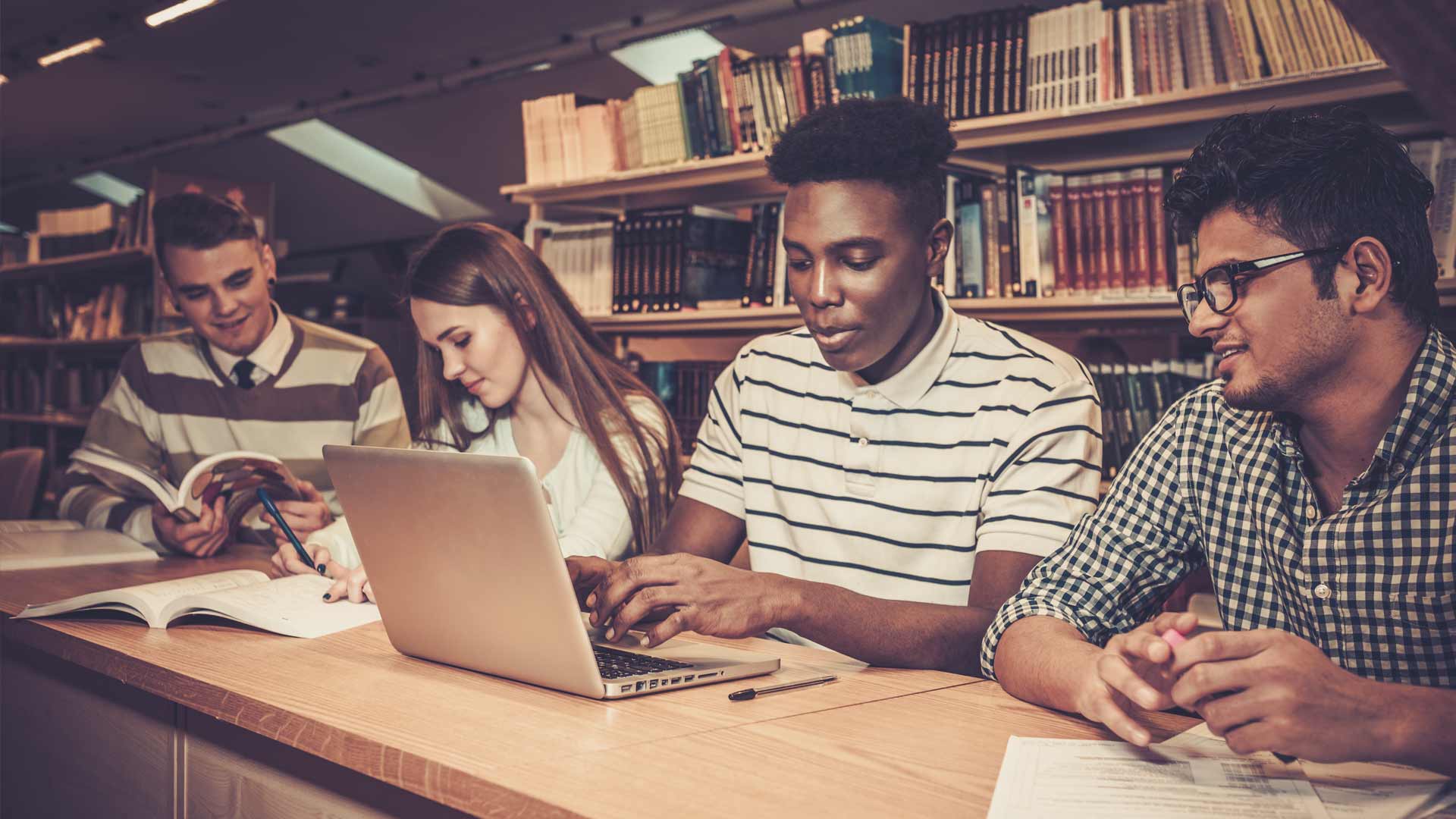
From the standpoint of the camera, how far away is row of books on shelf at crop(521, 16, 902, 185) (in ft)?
8.95

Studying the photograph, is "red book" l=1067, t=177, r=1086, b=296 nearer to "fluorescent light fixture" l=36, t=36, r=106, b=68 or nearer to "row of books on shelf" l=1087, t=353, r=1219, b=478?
"row of books on shelf" l=1087, t=353, r=1219, b=478

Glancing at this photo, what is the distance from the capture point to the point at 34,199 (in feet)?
29.1

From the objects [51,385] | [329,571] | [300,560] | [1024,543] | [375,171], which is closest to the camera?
[1024,543]

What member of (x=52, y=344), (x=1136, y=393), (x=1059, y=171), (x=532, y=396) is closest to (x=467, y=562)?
(x=532, y=396)

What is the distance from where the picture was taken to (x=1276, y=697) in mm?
817

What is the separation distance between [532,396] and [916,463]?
2.57 ft

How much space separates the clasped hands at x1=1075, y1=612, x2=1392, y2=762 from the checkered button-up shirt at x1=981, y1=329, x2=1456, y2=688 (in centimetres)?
29

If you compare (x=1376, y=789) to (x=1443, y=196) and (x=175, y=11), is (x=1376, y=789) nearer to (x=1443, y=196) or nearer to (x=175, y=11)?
(x=1443, y=196)

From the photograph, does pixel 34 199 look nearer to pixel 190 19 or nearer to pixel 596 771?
pixel 190 19

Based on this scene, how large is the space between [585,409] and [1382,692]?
1354 mm

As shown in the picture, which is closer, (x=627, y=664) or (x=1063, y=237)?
(x=627, y=664)

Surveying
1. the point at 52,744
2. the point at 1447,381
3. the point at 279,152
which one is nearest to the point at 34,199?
the point at 279,152

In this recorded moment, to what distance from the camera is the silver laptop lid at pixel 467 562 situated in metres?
1.01

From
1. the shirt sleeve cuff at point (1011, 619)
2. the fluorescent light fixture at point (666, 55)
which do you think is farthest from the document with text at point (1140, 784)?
the fluorescent light fixture at point (666, 55)
